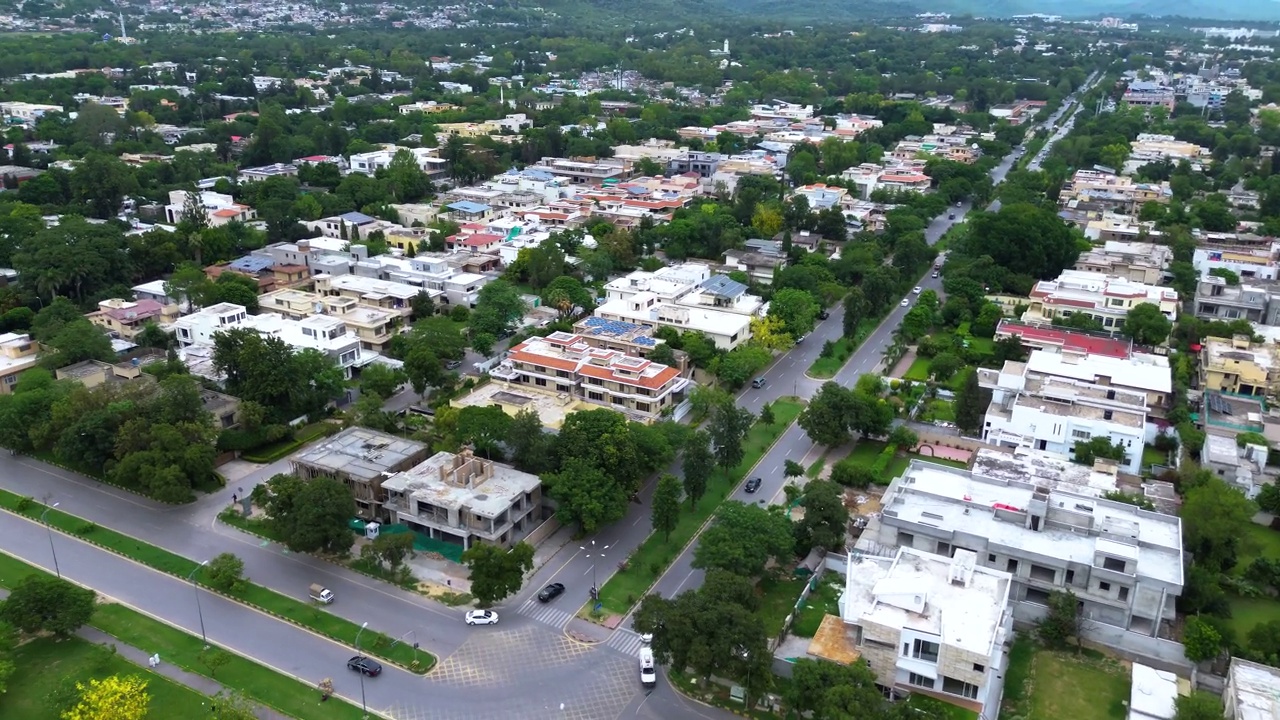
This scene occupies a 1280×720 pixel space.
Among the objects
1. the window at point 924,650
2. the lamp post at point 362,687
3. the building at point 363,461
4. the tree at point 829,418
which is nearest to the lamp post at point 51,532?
the building at point 363,461

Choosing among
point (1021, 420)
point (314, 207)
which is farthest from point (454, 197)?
point (1021, 420)

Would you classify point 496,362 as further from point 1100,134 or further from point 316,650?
point 1100,134

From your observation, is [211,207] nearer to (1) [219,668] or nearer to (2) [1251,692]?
(1) [219,668]

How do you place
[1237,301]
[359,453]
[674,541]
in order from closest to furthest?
[674,541], [359,453], [1237,301]

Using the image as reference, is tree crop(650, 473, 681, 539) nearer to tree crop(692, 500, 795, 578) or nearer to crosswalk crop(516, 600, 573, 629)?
tree crop(692, 500, 795, 578)

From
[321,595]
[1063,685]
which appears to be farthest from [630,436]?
[1063,685]

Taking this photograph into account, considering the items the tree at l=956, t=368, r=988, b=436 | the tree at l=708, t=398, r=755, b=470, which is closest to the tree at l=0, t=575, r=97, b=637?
the tree at l=708, t=398, r=755, b=470
